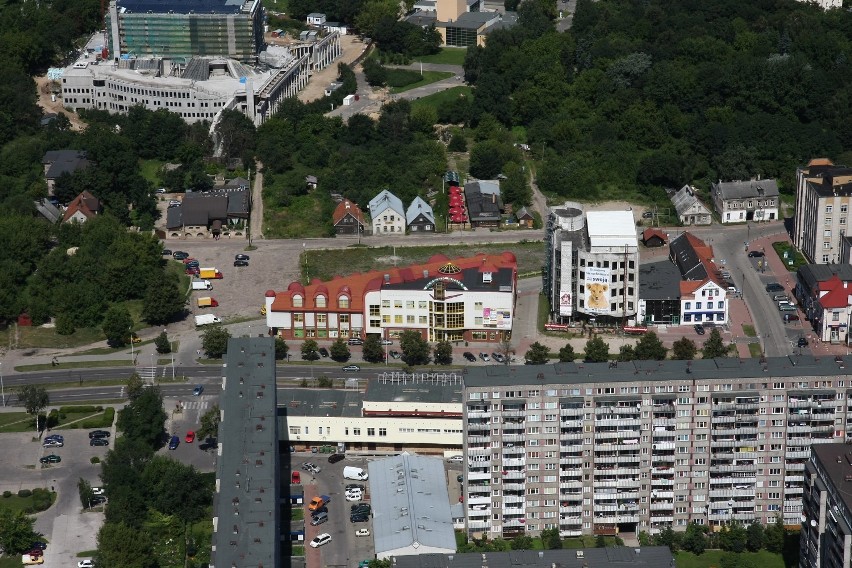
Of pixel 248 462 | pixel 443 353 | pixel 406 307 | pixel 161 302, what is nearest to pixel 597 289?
pixel 443 353

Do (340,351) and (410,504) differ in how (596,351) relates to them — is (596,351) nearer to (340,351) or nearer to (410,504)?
(340,351)

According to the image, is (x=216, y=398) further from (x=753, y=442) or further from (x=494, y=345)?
(x=753, y=442)

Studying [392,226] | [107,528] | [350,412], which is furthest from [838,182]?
[107,528]

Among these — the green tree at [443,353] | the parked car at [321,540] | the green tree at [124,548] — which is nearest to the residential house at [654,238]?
Answer: the green tree at [443,353]

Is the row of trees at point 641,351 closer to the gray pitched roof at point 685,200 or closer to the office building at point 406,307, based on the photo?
the office building at point 406,307

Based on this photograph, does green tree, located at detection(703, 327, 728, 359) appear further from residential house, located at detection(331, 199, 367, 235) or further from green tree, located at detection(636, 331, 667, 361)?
residential house, located at detection(331, 199, 367, 235)
